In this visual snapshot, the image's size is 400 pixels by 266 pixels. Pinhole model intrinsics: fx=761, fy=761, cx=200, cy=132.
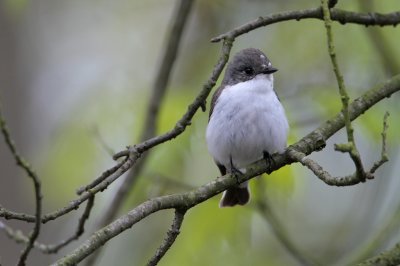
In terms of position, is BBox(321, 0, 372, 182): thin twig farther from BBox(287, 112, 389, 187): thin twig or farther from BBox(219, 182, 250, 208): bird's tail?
BBox(219, 182, 250, 208): bird's tail

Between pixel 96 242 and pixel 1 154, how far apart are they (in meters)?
5.09

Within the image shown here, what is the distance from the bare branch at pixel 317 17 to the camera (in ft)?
13.2

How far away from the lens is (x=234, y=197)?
5.41 metres

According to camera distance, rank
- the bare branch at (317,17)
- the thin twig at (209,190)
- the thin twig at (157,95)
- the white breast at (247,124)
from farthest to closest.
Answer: the thin twig at (157,95), the white breast at (247,124), the bare branch at (317,17), the thin twig at (209,190)

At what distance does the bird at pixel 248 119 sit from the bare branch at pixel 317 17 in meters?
0.83

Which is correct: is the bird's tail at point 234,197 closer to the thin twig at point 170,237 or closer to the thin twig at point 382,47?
the thin twig at point 382,47

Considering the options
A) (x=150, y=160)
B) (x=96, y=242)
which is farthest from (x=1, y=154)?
(x=96, y=242)

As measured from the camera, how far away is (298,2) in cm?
629

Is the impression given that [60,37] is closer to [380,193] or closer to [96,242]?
[380,193]

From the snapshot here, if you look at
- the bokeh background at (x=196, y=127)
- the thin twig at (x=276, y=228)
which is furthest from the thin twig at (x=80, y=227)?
the thin twig at (x=276, y=228)

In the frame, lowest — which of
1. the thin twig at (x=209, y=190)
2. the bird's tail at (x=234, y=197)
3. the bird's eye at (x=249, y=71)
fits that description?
the bird's tail at (x=234, y=197)

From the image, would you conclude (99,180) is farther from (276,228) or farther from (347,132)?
(276,228)

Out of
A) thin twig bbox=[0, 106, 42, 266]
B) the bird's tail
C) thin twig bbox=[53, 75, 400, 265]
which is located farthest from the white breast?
thin twig bbox=[0, 106, 42, 266]

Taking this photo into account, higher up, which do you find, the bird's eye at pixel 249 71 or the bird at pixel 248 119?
the bird's eye at pixel 249 71
